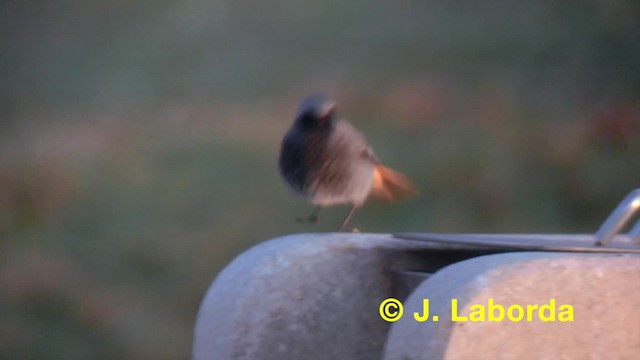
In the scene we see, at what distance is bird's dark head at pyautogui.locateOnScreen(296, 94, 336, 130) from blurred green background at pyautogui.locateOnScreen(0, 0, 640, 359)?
832mm

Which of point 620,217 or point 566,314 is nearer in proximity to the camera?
point 566,314

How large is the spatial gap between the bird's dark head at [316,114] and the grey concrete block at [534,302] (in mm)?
779

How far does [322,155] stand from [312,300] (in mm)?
459

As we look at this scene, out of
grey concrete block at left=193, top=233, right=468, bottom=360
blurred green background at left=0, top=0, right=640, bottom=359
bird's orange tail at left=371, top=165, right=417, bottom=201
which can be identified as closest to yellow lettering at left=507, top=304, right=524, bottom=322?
grey concrete block at left=193, top=233, right=468, bottom=360

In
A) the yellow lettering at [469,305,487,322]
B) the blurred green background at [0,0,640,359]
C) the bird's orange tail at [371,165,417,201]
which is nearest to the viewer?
the yellow lettering at [469,305,487,322]

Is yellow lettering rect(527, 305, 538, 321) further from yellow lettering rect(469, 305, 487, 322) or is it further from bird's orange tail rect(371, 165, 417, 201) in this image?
bird's orange tail rect(371, 165, 417, 201)

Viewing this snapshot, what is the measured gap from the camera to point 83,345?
2645mm

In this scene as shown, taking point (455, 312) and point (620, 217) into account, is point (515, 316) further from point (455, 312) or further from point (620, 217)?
point (620, 217)

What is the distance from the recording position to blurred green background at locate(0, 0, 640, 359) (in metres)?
2.64

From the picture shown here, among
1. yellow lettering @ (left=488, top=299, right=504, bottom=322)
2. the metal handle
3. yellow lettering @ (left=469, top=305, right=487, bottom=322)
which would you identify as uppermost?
yellow lettering @ (left=469, top=305, right=487, bottom=322)

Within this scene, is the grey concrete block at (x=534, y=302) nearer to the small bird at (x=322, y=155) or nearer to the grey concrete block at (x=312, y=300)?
the grey concrete block at (x=312, y=300)

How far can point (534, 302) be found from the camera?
45.4 inches

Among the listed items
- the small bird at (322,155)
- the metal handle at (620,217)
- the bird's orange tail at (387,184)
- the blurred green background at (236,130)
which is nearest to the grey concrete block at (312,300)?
the metal handle at (620,217)

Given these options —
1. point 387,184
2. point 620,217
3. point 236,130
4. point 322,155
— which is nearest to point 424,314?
point 620,217
